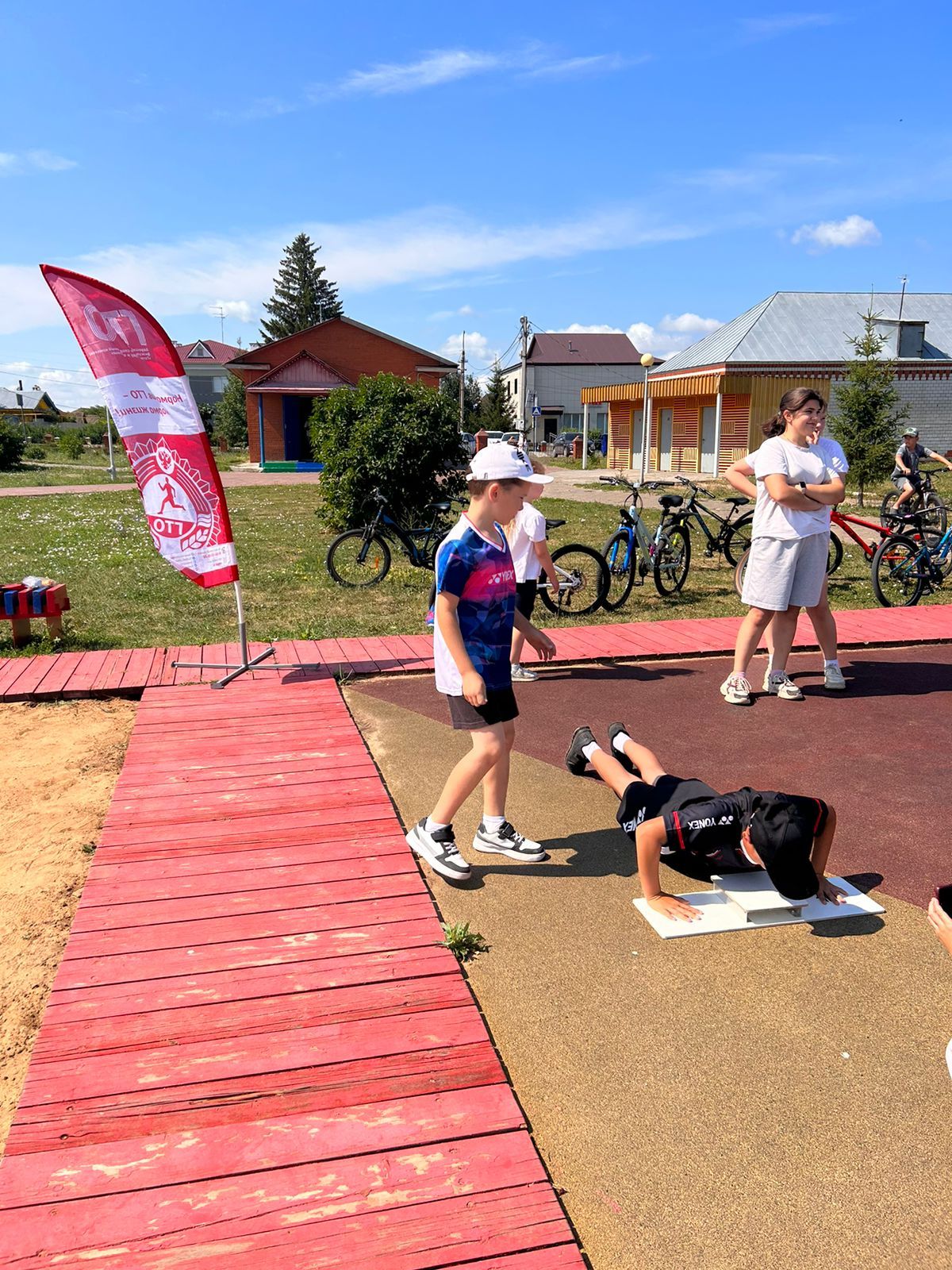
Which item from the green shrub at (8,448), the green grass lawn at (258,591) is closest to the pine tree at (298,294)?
the green shrub at (8,448)

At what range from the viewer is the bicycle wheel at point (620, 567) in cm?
988

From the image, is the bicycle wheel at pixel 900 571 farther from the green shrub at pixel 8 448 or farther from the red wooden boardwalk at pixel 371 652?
the green shrub at pixel 8 448

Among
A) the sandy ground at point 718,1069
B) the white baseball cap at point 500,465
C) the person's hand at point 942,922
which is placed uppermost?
the white baseball cap at point 500,465

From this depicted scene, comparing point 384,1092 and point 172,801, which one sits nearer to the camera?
point 384,1092

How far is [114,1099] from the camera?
264cm

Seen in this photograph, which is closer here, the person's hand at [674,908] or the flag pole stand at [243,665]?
the person's hand at [674,908]

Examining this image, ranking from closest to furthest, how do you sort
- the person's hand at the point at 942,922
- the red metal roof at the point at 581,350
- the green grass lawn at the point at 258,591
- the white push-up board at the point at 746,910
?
1. the person's hand at the point at 942,922
2. the white push-up board at the point at 746,910
3. the green grass lawn at the point at 258,591
4. the red metal roof at the point at 581,350

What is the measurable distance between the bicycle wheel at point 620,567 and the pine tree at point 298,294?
74801 mm

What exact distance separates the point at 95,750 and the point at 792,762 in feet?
13.2

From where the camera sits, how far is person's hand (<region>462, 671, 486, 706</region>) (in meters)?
3.64

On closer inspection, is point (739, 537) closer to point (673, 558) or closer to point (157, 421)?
point (673, 558)

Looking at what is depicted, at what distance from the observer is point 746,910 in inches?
143

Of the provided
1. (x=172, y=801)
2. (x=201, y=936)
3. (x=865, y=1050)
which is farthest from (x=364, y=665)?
(x=865, y=1050)

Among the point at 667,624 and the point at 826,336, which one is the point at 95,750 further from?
the point at 826,336
